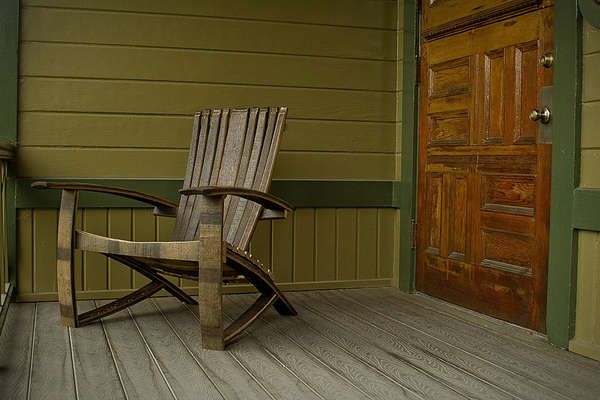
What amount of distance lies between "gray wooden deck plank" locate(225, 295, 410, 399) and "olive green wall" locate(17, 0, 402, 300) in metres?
0.86

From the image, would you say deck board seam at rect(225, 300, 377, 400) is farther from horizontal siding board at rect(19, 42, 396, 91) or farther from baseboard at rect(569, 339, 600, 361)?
horizontal siding board at rect(19, 42, 396, 91)

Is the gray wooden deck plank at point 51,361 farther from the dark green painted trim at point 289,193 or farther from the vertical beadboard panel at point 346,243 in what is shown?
the vertical beadboard panel at point 346,243

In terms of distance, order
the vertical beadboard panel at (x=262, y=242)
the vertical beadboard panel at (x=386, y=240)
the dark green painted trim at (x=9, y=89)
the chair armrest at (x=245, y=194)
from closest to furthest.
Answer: the chair armrest at (x=245, y=194) → the dark green painted trim at (x=9, y=89) → the vertical beadboard panel at (x=262, y=242) → the vertical beadboard panel at (x=386, y=240)

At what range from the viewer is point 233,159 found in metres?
3.36

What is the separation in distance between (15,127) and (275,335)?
163cm

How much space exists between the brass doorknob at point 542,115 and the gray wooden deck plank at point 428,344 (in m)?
0.96

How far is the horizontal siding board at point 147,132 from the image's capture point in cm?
358

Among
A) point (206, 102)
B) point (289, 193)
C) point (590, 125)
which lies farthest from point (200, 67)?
point (590, 125)

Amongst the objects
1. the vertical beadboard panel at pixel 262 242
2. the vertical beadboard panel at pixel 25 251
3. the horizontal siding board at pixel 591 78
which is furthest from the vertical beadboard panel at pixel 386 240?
the vertical beadboard panel at pixel 25 251

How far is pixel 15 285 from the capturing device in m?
3.58

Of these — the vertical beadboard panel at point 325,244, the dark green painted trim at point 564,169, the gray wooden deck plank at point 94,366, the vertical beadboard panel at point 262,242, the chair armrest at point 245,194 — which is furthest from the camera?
the vertical beadboard panel at point 325,244

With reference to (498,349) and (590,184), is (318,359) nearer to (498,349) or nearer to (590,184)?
(498,349)

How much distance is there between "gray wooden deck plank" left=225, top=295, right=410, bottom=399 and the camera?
224cm

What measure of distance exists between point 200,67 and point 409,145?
118 centimetres
